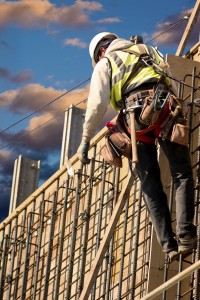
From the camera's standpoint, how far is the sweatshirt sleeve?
14.2m

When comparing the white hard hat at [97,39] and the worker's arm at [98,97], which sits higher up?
the white hard hat at [97,39]

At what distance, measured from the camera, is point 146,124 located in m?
14.1

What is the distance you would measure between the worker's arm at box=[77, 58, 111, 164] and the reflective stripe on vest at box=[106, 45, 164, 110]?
7 cm

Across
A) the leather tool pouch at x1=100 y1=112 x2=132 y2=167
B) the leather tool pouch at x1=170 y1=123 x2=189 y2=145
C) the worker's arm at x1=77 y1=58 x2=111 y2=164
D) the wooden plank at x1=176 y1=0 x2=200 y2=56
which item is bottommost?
the leather tool pouch at x1=170 y1=123 x2=189 y2=145

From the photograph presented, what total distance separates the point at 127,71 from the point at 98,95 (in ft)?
1.20

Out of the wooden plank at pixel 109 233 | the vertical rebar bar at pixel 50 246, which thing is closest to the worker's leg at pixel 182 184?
the wooden plank at pixel 109 233

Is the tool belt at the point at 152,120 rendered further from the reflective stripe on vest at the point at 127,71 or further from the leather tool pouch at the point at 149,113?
the reflective stripe on vest at the point at 127,71

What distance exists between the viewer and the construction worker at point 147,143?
14031 mm

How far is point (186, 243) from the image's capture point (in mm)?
13945

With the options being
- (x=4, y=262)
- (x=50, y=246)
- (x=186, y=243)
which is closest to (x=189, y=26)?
(x=186, y=243)

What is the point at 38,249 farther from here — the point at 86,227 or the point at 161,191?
the point at 161,191

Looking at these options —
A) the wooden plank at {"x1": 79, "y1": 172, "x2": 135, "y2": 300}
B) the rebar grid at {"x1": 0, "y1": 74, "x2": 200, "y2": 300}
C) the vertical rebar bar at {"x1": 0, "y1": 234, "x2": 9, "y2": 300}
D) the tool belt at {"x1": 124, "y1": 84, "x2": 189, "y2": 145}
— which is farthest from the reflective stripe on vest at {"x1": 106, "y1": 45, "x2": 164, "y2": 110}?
the vertical rebar bar at {"x1": 0, "y1": 234, "x2": 9, "y2": 300}

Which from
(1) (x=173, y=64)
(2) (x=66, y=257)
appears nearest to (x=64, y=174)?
(2) (x=66, y=257)

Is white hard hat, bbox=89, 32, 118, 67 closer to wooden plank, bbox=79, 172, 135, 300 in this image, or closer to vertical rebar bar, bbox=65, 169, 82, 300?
wooden plank, bbox=79, 172, 135, 300
